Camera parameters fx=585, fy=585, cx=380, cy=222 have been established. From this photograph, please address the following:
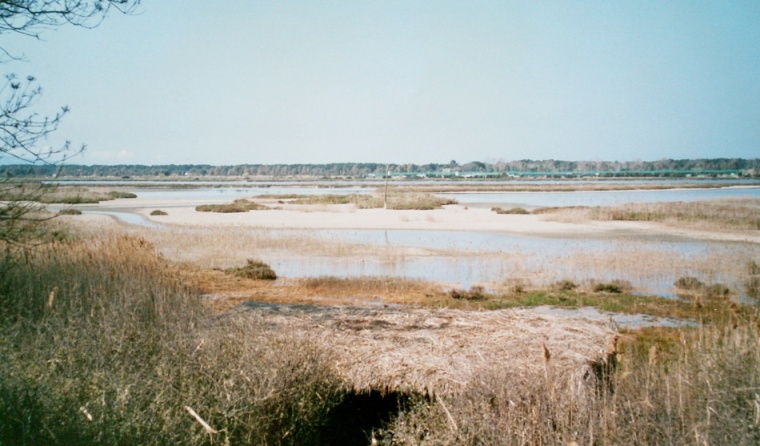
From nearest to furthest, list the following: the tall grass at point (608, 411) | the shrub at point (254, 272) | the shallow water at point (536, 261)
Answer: the tall grass at point (608, 411) → the shrub at point (254, 272) → the shallow water at point (536, 261)

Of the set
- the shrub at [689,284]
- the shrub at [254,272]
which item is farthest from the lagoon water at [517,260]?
the shrub at [254,272]

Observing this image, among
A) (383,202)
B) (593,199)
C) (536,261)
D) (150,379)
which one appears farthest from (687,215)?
(150,379)

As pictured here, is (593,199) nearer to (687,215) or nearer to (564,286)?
(687,215)

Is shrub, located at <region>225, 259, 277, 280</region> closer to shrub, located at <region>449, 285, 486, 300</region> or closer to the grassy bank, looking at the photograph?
shrub, located at <region>449, 285, 486, 300</region>

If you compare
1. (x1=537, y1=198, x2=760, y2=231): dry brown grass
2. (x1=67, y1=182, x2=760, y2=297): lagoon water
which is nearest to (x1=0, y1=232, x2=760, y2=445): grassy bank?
(x1=67, y1=182, x2=760, y2=297): lagoon water

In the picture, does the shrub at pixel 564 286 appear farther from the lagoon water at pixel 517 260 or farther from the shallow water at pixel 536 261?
the lagoon water at pixel 517 260

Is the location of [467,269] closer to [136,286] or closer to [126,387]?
[136,286]

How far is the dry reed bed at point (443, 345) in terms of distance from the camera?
693cm

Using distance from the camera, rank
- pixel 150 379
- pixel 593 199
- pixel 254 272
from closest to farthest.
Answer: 1. pixel 150 379
2. pixel 254 272
3. pixel 593 199

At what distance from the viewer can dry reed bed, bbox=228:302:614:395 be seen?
6.93 m

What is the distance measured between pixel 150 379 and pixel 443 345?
12.1 ft

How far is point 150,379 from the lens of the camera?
18.4ft

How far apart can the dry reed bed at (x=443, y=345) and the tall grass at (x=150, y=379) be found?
1.92ft

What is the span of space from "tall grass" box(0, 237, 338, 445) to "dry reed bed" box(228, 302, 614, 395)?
59 cm
